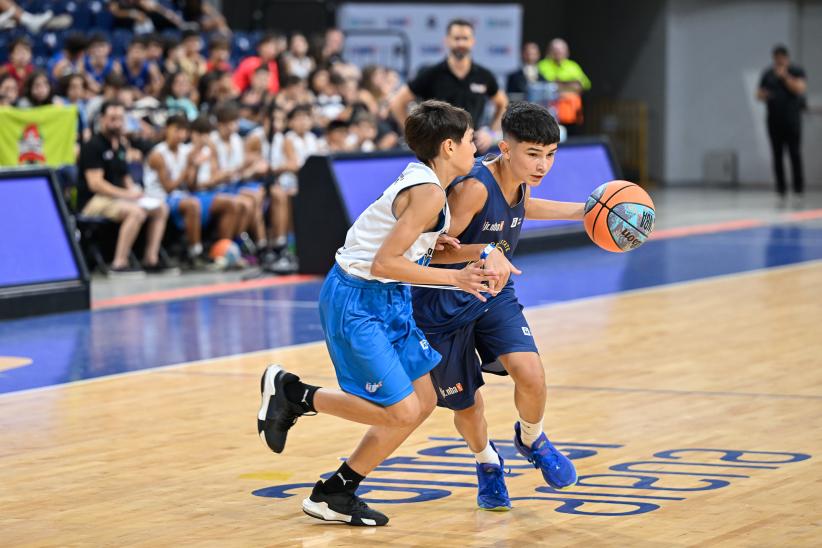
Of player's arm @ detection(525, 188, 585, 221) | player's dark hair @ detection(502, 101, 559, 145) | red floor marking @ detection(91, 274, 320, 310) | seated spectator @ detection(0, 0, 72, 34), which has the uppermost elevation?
player's dark hair @ detection(502, 101, 559, 145)

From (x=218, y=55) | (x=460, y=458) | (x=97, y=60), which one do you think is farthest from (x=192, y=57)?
(x=460, y=458)

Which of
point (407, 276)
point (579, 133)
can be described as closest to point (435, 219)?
point (407, 276)

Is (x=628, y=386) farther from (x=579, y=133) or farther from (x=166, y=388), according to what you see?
(x=579, y=133)

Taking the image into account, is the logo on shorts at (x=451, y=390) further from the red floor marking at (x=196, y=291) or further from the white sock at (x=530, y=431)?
the red floor marking at (x=196, y=291)

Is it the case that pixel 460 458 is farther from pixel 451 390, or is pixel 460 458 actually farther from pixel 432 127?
pixel 432 127

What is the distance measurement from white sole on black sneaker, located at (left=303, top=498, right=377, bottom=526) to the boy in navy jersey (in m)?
0.51

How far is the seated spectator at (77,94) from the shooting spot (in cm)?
1559

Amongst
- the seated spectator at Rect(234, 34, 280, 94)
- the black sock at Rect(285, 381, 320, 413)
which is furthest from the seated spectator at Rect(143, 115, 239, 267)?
the black sock at Rect(285, 381, 320, 413)

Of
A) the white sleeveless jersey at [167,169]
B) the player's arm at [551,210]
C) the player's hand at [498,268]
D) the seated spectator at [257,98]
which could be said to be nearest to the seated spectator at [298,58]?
the seated spectator at [257,98]

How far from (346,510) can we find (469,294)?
99cm

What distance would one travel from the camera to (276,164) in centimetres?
1606

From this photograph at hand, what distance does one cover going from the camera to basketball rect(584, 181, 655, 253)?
609 cm

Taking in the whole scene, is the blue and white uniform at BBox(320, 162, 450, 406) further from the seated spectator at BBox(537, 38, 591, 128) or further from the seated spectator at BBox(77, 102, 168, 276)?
the seated spectator at BBox(537, 38, 591, 128)

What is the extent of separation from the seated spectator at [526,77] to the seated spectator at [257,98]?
18.6 ft
